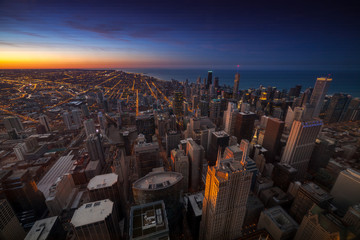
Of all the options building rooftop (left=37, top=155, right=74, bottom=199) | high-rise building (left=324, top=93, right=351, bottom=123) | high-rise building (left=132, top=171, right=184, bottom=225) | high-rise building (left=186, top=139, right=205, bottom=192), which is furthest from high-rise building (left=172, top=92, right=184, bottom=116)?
high-rise building (left=324, top=93, right=351, bottom=123)

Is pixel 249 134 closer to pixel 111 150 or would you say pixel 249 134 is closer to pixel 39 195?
pixel 111 150

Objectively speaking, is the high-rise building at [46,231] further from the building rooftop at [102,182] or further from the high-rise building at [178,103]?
the high-rise building at [178,103]

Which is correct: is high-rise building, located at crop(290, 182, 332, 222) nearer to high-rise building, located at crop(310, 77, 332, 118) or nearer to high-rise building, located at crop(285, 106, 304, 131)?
high-rise building, located at crop(285, 106, 304, 131)

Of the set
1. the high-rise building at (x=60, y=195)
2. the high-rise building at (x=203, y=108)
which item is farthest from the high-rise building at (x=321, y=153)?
the high-rise building at (x=60, y=195)

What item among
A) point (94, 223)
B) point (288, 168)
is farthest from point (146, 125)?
point (288, 168)

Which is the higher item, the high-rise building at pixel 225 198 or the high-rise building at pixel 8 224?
the high-rise building at pixel 225 198

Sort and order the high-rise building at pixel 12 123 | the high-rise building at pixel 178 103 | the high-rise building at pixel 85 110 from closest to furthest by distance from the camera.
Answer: the high-rise building at pixel 12 123
the high-rise building at pixel 85 110
the high-rise building at pixel 178 103
